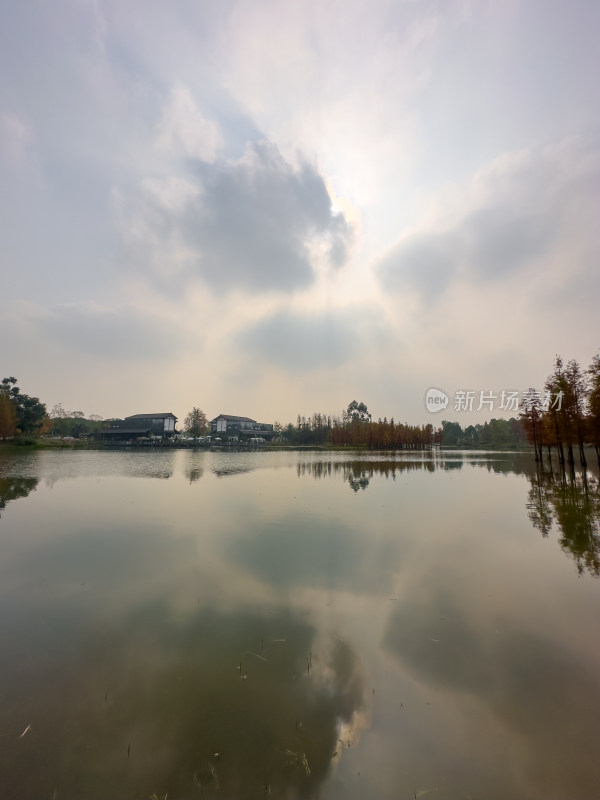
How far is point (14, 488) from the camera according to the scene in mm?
20641

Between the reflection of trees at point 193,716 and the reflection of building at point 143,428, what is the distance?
99905 mm

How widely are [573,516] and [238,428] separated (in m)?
123

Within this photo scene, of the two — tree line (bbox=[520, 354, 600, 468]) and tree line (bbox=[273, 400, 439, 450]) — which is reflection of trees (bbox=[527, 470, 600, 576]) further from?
tree line (bbox=[273, 400, 439, 450])

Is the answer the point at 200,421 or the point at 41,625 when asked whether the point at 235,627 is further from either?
the point at 200,421

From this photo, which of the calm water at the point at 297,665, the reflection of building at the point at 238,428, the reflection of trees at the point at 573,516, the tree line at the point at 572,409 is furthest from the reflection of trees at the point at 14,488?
the reflection of building at the point at 238,428

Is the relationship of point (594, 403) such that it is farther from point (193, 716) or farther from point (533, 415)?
point (193, 716)

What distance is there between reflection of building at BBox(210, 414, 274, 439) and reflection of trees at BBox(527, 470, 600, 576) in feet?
347

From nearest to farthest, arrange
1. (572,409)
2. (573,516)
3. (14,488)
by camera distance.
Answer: (573,516) → (14,488) → (572,409)

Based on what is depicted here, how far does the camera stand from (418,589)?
7961 mm

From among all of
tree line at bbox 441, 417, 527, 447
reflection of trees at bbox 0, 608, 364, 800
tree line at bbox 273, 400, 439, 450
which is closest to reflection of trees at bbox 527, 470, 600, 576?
reflection of trees at bbox 0, 608, 364, 800

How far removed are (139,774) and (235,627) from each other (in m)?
2.83

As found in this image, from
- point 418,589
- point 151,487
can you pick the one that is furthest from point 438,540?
point 151,487

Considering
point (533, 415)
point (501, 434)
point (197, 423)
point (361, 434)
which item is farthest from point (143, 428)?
point (501, 434)

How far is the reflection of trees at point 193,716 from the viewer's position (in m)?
3.33
